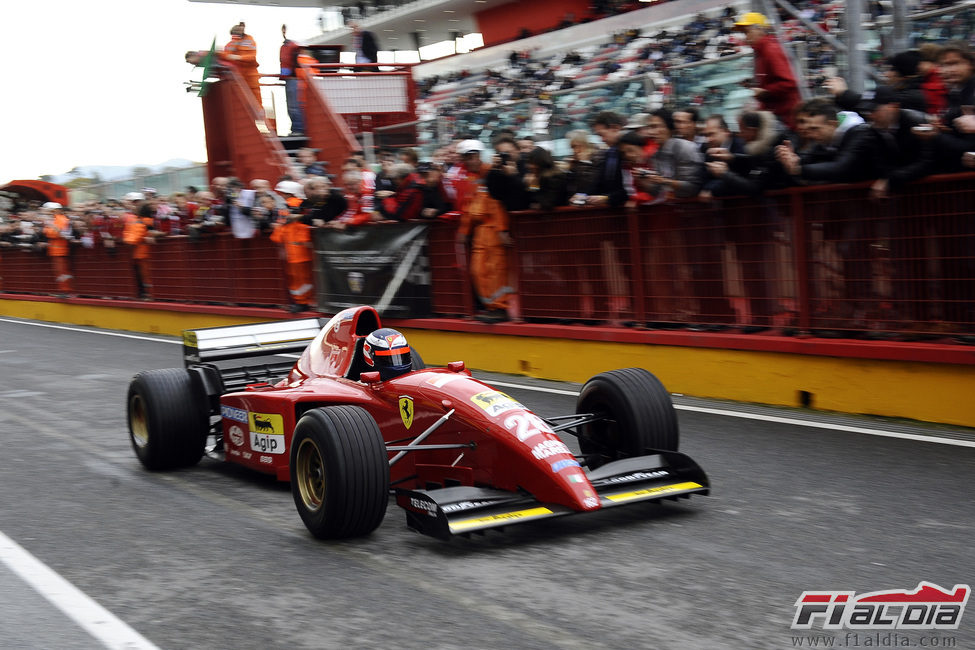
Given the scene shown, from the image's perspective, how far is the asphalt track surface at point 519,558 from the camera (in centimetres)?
411

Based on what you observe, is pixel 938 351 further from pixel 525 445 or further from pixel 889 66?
pixel 525 445

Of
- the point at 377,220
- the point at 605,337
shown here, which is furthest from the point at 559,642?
the point at 377,220

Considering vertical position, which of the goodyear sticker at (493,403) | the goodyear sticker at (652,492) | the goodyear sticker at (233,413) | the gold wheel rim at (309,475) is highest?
the goodyear sticker at (493,403)

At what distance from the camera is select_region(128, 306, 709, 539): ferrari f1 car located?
16.9ft

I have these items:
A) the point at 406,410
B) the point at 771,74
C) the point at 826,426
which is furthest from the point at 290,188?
the point at 406,410

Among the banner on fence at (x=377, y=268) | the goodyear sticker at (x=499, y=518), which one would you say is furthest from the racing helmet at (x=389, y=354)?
the banner on fence at (x=377, y=268)

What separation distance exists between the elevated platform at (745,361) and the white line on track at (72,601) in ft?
17.4

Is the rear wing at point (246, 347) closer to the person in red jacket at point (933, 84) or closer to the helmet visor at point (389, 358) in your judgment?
the helmet visor at point (389, 358)

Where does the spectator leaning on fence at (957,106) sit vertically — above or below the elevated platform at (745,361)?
above

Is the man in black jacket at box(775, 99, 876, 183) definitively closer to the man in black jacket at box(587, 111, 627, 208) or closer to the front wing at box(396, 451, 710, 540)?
the man in black jacket at box(587, 111, 627, 208)

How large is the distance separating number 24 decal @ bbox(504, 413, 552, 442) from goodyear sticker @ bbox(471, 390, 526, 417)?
0.23 ft

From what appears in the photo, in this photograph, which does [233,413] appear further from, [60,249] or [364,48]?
[60,249]

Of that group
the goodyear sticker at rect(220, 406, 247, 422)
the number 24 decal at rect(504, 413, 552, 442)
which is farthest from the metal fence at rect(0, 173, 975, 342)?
the goodyear sticker at rect(220, 406, 247, 422)

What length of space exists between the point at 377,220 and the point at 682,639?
9549mm
